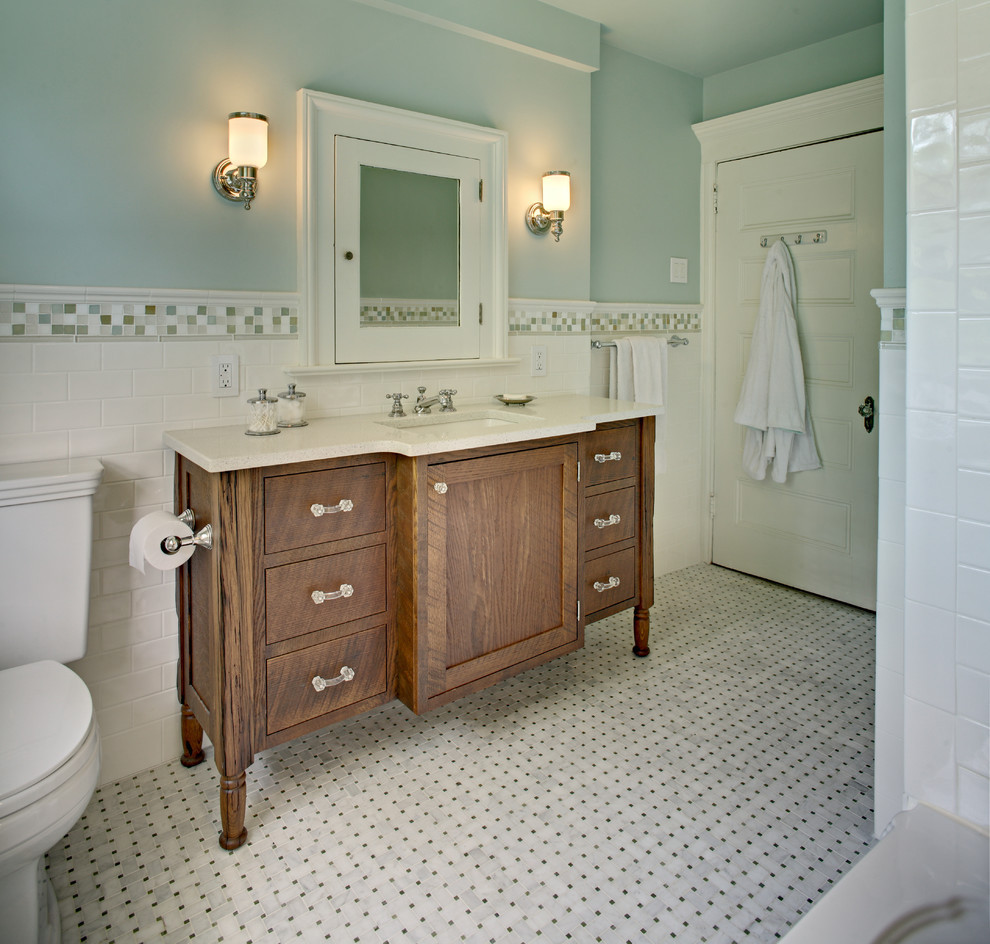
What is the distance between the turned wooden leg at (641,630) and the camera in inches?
107

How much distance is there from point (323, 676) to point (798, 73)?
3.22 meters

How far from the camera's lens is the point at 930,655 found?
1.32 metres

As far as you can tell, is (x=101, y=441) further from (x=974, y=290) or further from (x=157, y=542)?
(x=974, y=290)

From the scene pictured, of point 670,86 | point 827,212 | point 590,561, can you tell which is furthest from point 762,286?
point 590,561

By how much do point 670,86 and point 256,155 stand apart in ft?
7.48

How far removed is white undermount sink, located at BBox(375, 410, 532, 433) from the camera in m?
2.30

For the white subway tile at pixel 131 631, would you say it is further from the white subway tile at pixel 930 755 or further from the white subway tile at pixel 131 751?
the white subway tile at pixel 930 755

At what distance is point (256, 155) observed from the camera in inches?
78.6

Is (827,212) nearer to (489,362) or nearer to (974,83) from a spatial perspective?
(489,362)

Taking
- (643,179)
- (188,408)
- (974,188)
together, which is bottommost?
(188,408)

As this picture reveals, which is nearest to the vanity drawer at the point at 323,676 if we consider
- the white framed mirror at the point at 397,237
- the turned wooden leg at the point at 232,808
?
the turned wooden leg at the point at 232,808

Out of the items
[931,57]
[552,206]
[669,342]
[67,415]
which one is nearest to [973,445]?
[931,57]

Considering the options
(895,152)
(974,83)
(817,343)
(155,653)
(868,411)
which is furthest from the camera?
(817,343)

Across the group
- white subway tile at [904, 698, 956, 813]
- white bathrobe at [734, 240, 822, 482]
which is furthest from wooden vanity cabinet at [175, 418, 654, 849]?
white bathrobe at [734, 240, 822, 482]
